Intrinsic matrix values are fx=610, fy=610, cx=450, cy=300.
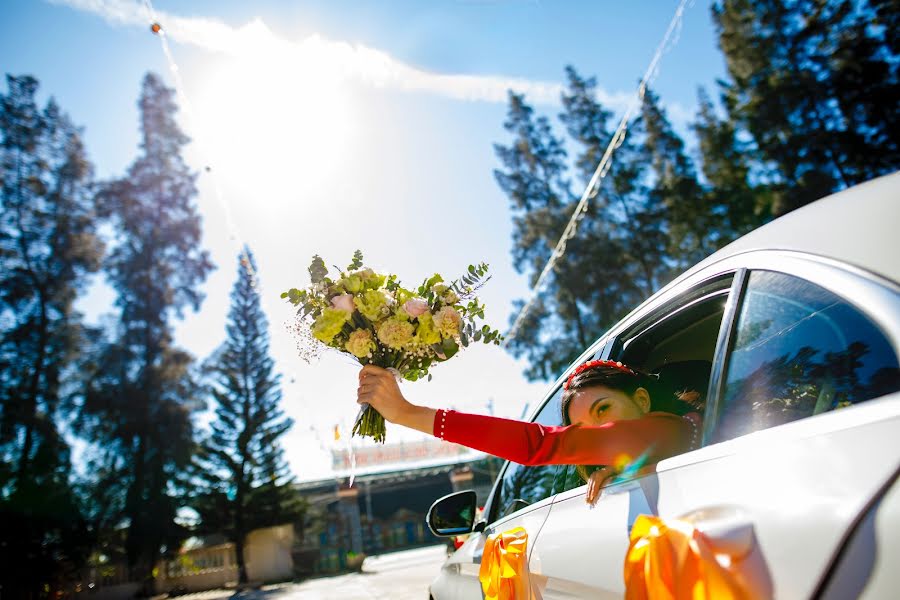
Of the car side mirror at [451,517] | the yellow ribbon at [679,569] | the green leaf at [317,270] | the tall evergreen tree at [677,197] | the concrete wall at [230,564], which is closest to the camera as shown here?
the yellow ribbon at [679,569]

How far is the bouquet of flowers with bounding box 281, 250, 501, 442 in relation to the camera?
7.72 feet

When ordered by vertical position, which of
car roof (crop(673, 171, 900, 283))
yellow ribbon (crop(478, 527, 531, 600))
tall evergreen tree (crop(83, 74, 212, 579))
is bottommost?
yellow ribbon (crop(478, 527, 531, 600))

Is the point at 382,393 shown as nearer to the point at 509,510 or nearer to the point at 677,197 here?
the point at 509,510

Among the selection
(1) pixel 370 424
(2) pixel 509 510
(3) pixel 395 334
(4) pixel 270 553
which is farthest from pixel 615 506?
(4) pixel 270 553

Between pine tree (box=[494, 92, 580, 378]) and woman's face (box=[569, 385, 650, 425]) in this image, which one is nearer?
woman's face (box=[569, 385, 650, 425])

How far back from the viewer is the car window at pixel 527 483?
2.40m

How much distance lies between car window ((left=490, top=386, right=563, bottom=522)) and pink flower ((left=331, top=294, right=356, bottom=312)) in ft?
2.94

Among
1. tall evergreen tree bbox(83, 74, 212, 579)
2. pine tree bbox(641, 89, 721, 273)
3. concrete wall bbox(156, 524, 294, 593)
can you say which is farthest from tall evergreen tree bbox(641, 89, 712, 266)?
concrete wall bbox(156, 524, 294, 593)

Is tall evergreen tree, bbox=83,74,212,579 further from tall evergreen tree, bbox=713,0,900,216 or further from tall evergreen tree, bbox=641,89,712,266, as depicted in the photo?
tall evergreen tree, bbox=713,0,900,216

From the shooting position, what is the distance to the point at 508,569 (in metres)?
2.00

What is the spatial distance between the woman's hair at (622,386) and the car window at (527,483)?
373 millimetres

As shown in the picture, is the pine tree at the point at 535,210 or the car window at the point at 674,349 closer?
the car window at the point at 674,349

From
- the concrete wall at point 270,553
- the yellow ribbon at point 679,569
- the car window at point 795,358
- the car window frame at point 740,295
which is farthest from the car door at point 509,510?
the concrete wall at point 270,553

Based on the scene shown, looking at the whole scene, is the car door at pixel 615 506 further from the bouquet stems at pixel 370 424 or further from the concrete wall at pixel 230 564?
the concrete wall at pixel 230 564
